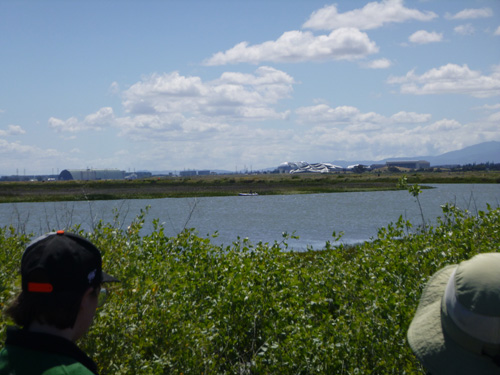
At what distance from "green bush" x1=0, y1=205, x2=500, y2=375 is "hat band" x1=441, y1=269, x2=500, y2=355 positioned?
4994 mm

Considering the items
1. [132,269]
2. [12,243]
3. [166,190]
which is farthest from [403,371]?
[166,190]

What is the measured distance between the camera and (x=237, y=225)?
2146 inches

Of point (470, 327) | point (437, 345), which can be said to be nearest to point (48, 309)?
point (437, 345)

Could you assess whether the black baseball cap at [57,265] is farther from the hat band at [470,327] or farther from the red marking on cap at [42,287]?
the hat band at [470,327]

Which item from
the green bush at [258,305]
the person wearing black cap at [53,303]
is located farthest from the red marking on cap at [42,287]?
the green bush at [258,305]

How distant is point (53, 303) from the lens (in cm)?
297

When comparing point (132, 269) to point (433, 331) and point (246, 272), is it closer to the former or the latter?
point (246, 272)

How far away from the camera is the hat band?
249 cm

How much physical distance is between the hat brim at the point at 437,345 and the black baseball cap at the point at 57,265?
178 cm

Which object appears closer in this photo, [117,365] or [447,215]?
[117,365]

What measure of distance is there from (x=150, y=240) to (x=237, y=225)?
139 ft

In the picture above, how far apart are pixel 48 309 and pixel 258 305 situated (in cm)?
675

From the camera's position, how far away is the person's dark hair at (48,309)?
9.74 ft

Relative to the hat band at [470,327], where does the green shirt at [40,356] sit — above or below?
below
